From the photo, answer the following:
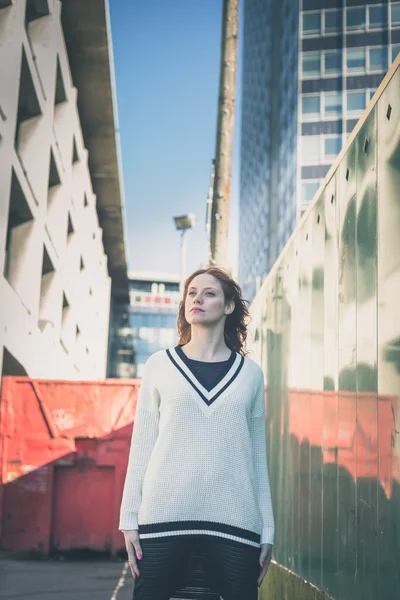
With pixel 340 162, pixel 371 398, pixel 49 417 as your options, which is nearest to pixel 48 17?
pixel 49 417

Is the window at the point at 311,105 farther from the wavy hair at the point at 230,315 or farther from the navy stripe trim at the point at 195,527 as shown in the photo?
the navy stripe trim at the point at 195,527

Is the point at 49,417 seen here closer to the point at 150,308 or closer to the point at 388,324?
the point at 388,324

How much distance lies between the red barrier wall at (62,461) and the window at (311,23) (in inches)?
1535

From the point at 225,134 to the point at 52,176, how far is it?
378 inches

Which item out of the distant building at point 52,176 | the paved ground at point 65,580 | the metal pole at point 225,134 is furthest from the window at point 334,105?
the paved ground at point 65,580

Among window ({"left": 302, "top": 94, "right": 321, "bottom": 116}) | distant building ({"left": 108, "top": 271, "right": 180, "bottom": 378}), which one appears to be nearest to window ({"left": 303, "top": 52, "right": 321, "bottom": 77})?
window ({"left": 302, "top": 94, "right": 321, "bottom": 116})

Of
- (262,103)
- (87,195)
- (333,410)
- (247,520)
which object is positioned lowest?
(247,520)

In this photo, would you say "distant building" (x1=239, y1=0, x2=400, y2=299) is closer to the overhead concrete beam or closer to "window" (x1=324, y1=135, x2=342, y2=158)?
"window" (x1=324, y1=135, x2=342, y2=158)

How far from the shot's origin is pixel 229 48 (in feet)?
32.0

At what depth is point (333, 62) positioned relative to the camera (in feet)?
147

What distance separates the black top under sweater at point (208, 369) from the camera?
110 inches

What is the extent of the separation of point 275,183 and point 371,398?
50.5 metres

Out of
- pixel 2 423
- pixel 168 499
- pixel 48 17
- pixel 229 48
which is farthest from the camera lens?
pixel 48 17

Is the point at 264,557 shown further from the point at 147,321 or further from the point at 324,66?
the point at 147,321
